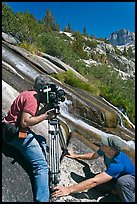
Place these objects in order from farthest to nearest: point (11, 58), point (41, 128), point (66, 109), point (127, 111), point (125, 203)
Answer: point (127, 111) < point (11, 58) < point (66, 109) < point (41, 128) < point (125, 203)

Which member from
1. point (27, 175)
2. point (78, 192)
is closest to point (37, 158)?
point (27, 175)

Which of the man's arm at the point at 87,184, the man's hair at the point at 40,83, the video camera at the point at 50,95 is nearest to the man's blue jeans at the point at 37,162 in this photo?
the man's arm at the point at 87,184

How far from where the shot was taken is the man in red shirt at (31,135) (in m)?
5.04

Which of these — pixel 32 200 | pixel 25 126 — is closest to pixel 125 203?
pixel 32 200

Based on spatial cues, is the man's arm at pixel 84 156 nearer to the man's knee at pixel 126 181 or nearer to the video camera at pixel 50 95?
the man's knee at pixel 126 181

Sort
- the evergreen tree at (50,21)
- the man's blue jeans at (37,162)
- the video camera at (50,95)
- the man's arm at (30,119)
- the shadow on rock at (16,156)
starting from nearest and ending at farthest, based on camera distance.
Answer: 1. the man's arm at (30,119)
2. the man's blue jeans at (37,162)
3. the video camera at (50,95)
4. the shadow on rock at (16,156)
5. the evergreen tree at (50,21)

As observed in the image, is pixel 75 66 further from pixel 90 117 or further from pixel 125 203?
pixel 125 203

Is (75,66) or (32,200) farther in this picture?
(75,66)

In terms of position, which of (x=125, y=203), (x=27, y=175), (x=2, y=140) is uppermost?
(x=2, y=140)

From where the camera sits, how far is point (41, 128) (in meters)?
6.59

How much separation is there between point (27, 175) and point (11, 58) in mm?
8995

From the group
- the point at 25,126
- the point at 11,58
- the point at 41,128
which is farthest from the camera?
the point at 11,58

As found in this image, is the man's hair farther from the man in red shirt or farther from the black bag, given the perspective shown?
the black bag

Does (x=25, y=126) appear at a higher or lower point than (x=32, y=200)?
higher
